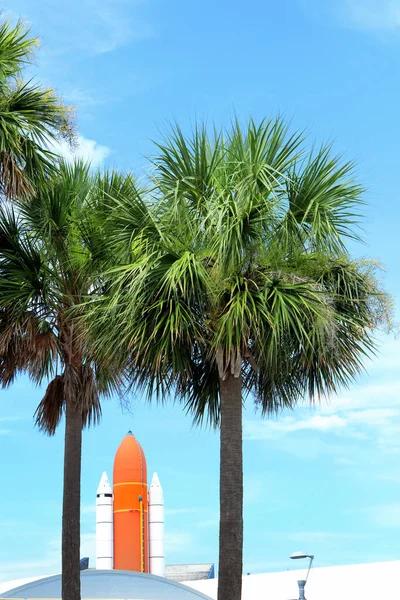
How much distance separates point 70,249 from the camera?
1828 centimetres

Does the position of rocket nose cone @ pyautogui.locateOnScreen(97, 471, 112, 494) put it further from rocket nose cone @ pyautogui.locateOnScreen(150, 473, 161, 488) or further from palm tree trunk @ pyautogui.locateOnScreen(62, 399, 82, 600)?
palm tree trunk @ pyautogui.locateOnScreen(62, 399, 82, 600)

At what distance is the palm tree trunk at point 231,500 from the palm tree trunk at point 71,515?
4.48 metres

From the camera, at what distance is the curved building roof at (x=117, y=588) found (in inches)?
1080

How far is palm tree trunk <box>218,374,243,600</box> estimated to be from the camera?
13117 mm

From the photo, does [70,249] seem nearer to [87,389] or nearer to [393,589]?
[87,389]

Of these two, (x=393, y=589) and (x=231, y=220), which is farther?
(x=393, y=589)

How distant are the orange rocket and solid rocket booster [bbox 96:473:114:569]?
1.10ft

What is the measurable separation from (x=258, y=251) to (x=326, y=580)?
22.9 m

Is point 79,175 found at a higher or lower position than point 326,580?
higher

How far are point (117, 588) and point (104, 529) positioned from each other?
34.4 ft

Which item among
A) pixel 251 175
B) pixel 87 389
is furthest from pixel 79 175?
pixel 251 175

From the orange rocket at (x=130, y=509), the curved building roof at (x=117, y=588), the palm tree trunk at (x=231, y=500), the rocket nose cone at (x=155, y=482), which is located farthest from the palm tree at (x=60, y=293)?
the rocket nose cone at (x=155, y=482)

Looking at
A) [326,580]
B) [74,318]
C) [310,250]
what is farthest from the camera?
[326,580]

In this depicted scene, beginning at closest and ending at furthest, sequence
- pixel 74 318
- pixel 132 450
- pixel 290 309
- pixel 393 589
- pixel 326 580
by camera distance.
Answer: pixel 290 309, pixel 74 318, pixel 393 589, pixel 326 580, pixel 132 450
